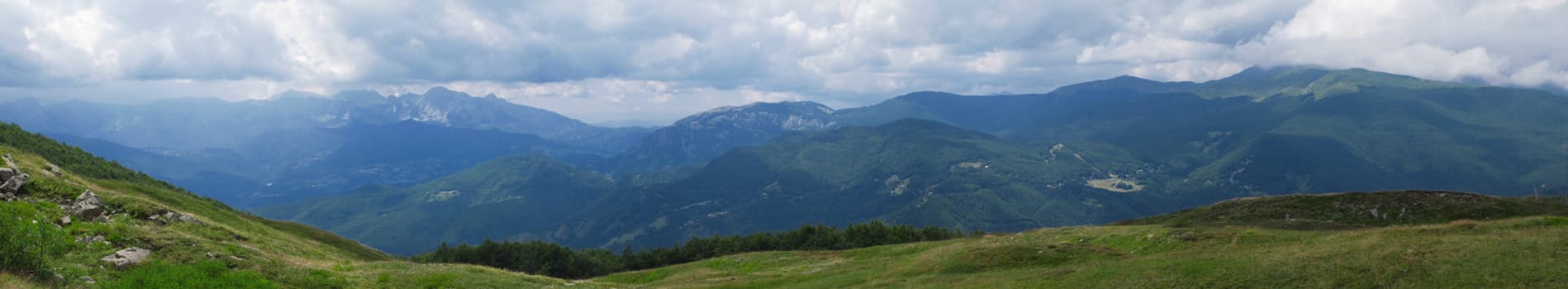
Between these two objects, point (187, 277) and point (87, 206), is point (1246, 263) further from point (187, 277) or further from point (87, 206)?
point (87, 206)

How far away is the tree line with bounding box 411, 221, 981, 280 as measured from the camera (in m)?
97.9

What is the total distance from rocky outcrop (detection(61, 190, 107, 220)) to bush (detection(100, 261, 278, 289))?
16845 millimetres

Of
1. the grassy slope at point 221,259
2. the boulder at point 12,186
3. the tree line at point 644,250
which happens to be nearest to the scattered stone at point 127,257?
the grassy slope at point 221,259

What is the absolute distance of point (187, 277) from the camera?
2094cm

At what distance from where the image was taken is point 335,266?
34.6 meters

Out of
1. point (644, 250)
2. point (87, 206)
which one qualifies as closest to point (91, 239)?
point (87, 206)

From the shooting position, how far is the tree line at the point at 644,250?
9788 centimetres

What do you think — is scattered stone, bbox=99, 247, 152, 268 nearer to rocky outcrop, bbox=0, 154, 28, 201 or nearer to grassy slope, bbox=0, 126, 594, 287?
grassy slope, bbox=0, 126, 594, 287

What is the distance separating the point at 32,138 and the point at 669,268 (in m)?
92.5

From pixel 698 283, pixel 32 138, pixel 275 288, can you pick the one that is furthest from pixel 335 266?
pixel 32 138

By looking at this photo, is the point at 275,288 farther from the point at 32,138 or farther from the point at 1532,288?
the point at 32,138

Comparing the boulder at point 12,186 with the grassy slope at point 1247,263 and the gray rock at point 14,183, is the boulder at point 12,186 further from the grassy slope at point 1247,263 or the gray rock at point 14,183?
the grassy slope at point 1247,263

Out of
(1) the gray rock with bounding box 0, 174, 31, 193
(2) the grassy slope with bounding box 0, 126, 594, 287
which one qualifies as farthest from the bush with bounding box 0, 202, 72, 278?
(1) the gray rock with bounding box 0, 174, 31, 193

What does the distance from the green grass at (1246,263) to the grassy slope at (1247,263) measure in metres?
0.07
